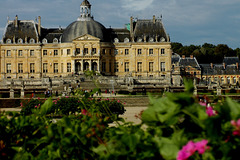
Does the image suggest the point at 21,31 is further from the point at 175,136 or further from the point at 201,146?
the point at 201,146

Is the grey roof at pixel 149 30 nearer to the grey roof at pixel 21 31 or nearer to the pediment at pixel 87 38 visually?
the pediment at pixel 87 38

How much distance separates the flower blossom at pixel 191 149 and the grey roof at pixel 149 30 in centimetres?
6271

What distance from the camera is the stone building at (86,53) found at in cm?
6397

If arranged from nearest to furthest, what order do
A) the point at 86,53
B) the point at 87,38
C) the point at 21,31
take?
the point at 87,38
the point at 86,53
the point at 21,31

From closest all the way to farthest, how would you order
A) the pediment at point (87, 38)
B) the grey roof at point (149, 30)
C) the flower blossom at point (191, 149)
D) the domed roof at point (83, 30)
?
the flower blossom at point (191, 149), the pediment at point (87, 38), the domed roof at point (83, 30), the grey roof at point (149, 30)

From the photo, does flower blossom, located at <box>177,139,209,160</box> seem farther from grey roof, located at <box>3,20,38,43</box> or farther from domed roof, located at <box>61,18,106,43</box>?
grey roof, located at <box>3,20,38,43</box>

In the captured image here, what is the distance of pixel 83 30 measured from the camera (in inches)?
2511

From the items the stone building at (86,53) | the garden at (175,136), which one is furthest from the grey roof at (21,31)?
the garden at (175,136)

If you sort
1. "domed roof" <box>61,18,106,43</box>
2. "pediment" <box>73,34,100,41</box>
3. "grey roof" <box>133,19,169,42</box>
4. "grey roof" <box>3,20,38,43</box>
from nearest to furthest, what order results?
"pediment" <box>73,34,100,41</box>, "domed roof" <box>61,18,106,43</box>, "grey roof" <box>3,20,38,43</box>, "grey roof" <box>133,19,169,42</box>

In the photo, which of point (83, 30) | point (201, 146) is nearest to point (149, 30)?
point (83, 30)

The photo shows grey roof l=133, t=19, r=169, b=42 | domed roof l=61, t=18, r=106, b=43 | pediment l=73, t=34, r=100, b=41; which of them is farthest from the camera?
grey roof l=133, t=19, r=169, b=42

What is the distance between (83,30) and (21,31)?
1180cm

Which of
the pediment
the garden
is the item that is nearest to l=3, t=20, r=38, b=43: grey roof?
the pediment

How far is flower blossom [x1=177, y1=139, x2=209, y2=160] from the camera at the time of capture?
240cm
